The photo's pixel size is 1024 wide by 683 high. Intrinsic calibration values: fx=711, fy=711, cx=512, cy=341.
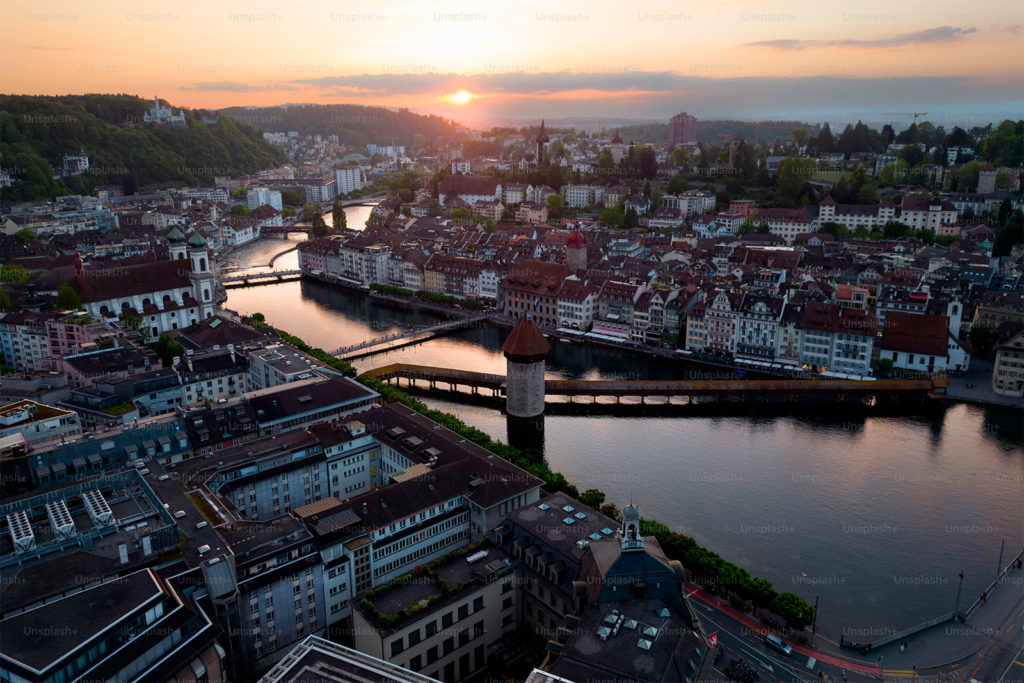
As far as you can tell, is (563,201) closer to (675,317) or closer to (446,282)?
(446,282)

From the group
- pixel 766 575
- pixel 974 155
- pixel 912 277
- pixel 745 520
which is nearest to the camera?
pixel 766 575

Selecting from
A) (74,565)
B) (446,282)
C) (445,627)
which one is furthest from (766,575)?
(446,282)

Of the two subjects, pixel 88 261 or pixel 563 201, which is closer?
pixel 88 261

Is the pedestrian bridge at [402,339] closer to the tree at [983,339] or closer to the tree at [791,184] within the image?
the tree at [983,339]

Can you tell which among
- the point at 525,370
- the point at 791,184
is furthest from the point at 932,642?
the point at 791,184

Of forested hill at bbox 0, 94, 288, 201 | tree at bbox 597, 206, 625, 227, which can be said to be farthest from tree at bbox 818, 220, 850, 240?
forested hill at bbox 0, 94, 288, 201

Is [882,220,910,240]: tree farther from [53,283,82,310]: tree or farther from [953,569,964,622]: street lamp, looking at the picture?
[53,283,82,310]: tree

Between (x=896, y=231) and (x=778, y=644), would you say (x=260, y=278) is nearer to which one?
(x=778, y=644)
